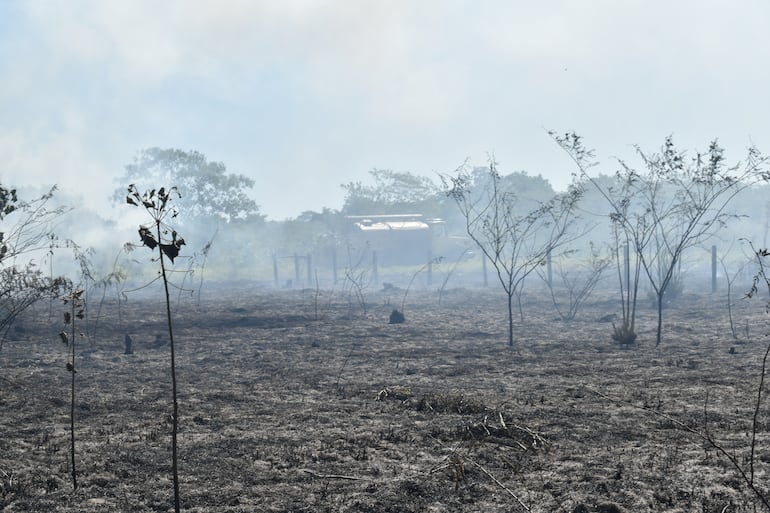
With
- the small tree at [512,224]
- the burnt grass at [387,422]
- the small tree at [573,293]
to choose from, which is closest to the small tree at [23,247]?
the burnt grass at [387,422]

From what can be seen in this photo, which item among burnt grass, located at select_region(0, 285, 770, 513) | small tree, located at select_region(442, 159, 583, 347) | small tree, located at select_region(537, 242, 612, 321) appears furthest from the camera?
small tree, located at select_region(537, 242, 612, 321)

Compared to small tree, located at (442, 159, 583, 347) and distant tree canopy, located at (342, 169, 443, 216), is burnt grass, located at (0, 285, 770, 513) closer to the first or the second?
small tree, located at (442, 159, 583, 347)

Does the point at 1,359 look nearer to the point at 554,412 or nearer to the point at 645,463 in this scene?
the point at 554,412

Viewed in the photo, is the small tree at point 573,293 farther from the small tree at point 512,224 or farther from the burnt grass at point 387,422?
the burnt grass at point 387,422

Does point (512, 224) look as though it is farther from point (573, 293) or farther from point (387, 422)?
point (387, 422)

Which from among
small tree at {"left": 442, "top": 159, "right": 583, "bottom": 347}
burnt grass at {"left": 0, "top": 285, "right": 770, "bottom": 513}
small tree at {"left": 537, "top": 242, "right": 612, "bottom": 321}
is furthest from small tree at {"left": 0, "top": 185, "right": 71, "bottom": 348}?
small tree at {"left": 537, "top": 242, "right": 612, "bottom": 321}

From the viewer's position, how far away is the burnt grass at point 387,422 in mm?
6301

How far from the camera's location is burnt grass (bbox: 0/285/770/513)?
6.30 metres

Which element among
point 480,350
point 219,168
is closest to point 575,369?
point 480,350

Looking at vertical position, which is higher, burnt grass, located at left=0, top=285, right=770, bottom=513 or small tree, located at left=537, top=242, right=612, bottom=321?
small tree, located at left=537, top=242, right=612, bottom=321

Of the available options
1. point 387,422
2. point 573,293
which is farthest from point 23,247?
point 573,293

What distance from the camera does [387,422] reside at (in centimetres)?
912

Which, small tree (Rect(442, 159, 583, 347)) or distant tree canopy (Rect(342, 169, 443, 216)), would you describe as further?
distant tree canopy (Rect(342, 169, 443, 216))

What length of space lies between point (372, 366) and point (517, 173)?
48.3m
